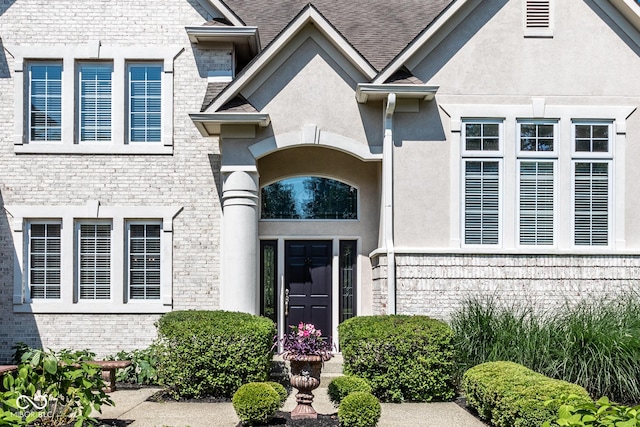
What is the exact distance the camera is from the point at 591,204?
493 inches

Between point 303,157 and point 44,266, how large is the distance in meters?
5.27

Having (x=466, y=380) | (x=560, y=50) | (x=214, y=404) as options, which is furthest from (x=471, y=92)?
(x=214, y=404)

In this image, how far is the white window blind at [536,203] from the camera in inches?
492

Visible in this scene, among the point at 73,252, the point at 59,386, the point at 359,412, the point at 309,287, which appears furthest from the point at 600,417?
the point at 73,252

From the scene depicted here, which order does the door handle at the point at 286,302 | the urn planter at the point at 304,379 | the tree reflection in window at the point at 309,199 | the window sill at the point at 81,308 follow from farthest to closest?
the tree reflection in window at the point at 309,199, the door handle at the point at 286,302, the window sill at the point at 81,308, the urn planter at the point at 304,379

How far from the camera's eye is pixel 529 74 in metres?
12.5

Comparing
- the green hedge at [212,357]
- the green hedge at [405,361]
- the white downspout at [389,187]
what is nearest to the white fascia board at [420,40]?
the white downspout at [389,187]

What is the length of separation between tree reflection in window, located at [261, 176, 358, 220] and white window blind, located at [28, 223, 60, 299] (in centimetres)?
396

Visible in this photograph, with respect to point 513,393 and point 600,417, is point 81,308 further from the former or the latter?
point 600,417

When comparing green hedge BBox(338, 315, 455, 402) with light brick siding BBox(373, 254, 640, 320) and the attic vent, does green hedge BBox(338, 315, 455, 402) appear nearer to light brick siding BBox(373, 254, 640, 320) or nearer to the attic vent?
light brick siding BBox(373, 254, 640, 320)

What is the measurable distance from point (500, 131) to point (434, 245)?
7.72 ft

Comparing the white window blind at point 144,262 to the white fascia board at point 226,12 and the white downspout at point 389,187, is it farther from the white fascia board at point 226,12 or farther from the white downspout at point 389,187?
the white downspout at point 389,187

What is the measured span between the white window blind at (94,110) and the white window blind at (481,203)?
6692mm

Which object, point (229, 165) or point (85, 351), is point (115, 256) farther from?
point (229, 165)
